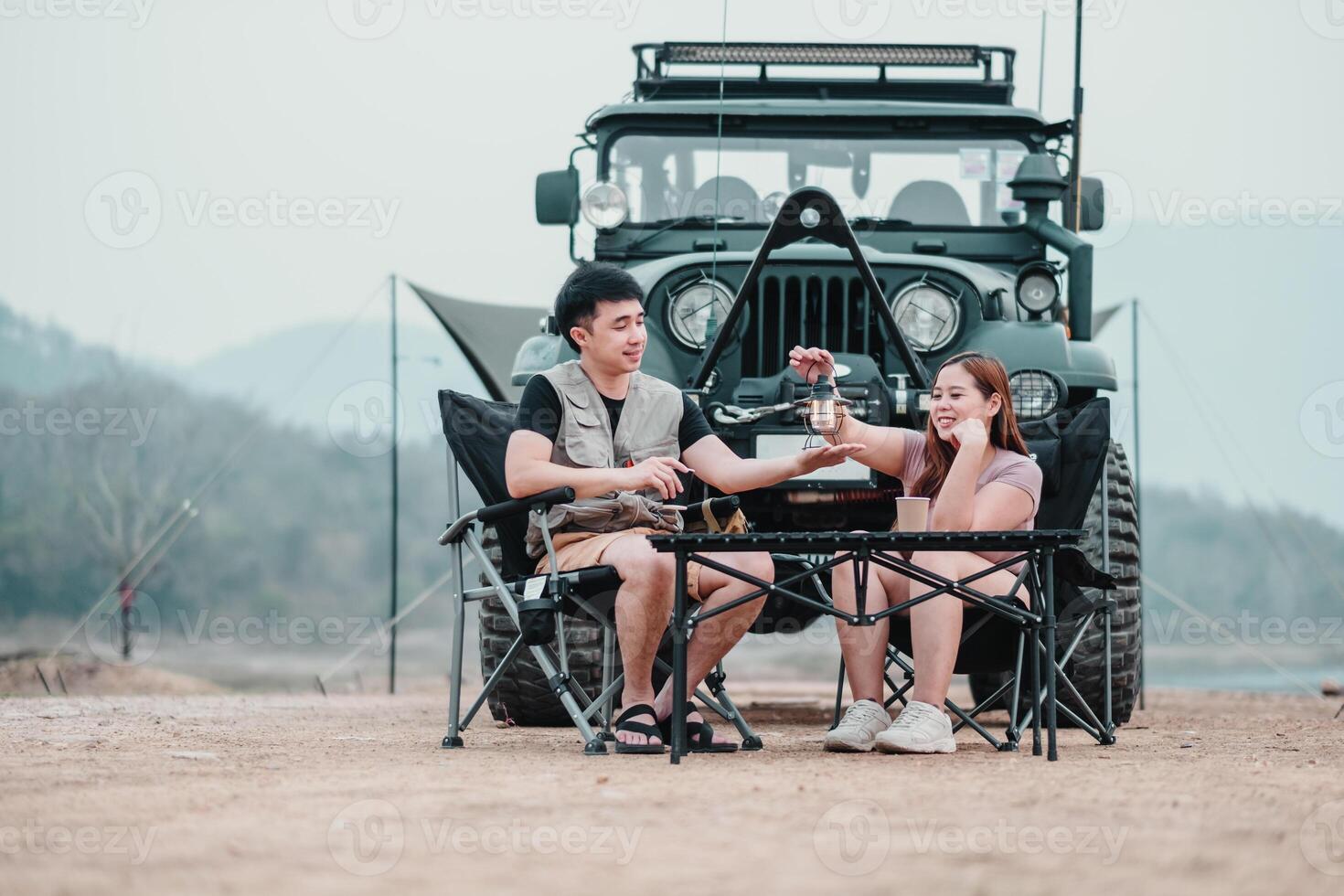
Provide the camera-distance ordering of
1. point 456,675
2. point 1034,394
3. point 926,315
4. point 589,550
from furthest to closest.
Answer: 1. point 926,315
2. point 1034,394
3. point 456,675
4. point 589,550

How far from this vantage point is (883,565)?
3.18m

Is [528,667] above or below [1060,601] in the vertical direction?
below

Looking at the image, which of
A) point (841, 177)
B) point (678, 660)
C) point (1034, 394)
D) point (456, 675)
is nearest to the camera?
point (678, 660)

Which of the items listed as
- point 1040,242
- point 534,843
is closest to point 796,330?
point 1040,242

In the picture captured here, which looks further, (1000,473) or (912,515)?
(1000,473)

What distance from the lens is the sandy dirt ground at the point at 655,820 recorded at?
1.80 m

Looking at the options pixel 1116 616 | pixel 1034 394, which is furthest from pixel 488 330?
pixel 1116 616

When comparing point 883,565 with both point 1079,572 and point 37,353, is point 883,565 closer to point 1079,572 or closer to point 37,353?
point 1079,572

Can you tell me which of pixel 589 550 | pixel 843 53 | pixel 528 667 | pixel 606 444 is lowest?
pixel 528 667

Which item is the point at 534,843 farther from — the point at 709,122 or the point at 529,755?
the point at 709,122

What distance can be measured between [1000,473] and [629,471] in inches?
33.3

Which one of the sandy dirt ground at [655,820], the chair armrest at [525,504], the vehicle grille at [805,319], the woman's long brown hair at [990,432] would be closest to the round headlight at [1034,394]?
the vehicle grille at [805,319]

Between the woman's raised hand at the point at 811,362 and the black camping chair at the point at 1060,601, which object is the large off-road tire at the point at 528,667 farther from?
the woman's raised hand at the point at 811,362

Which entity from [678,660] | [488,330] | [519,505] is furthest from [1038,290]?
[488,330]
